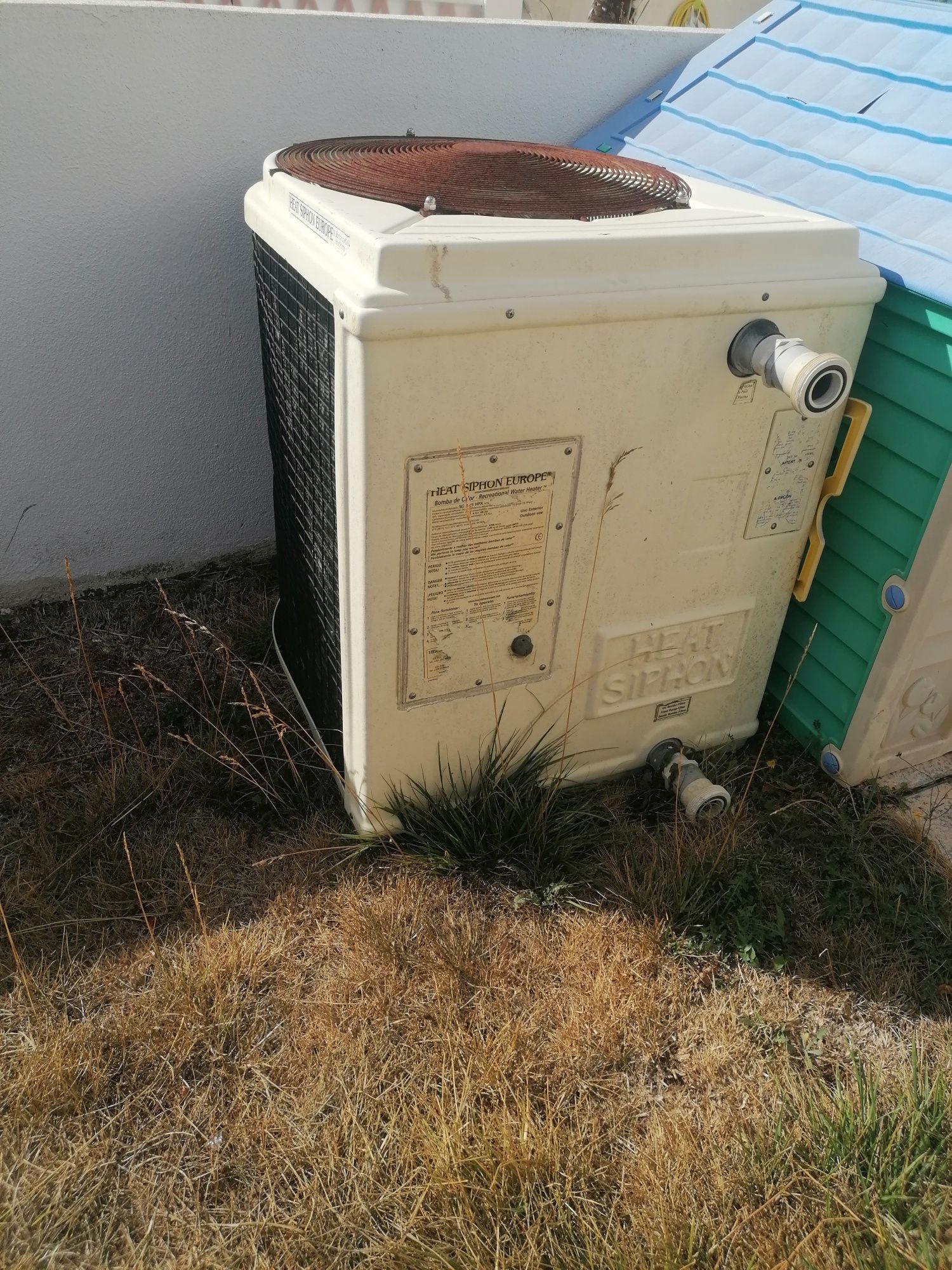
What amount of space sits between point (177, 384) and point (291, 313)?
3.61 feet

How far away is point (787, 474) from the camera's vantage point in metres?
2.27

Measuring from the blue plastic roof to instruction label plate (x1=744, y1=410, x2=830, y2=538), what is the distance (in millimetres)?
375

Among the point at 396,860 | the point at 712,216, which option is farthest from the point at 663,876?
the point at 712,216

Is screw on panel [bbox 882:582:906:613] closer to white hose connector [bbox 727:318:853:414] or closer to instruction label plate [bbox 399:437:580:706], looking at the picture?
white hose connector [bbox 727:318:853:414]

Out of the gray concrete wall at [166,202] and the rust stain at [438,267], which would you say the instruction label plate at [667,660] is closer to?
the rust stain at [438,267]

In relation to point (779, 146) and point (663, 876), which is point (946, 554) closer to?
point (663, 876)

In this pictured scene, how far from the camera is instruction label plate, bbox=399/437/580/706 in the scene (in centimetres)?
190

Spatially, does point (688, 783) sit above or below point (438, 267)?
below

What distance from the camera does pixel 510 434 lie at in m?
1.90

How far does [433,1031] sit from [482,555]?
1008 millimetres

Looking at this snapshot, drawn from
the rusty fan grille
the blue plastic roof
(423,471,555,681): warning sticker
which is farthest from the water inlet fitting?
the rusty fan grille

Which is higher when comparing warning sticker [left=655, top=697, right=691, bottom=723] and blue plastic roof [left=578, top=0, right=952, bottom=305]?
blue plastic roof [left=578, top=0, right=952, bottom=305]

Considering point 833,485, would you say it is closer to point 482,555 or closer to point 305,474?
point 482,555

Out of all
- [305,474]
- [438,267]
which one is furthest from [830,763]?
[438,267]
